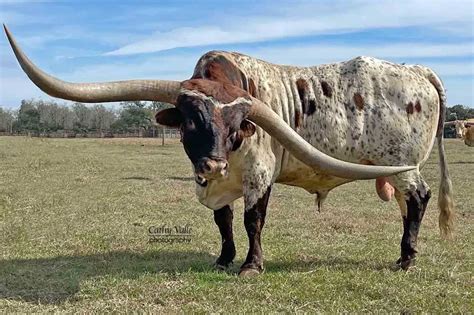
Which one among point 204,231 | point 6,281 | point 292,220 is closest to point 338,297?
point 6,281

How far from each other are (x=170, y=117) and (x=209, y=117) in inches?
21.7

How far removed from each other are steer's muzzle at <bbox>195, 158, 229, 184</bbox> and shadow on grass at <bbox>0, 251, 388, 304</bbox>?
1.61 meters

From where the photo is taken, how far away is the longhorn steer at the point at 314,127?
18.8ft

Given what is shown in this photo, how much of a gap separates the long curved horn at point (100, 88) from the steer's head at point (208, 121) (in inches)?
6.2

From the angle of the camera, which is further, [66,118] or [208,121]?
[66,118]

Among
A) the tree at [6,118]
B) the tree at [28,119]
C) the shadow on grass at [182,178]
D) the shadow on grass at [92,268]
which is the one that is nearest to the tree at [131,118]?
the tree at [28,119]

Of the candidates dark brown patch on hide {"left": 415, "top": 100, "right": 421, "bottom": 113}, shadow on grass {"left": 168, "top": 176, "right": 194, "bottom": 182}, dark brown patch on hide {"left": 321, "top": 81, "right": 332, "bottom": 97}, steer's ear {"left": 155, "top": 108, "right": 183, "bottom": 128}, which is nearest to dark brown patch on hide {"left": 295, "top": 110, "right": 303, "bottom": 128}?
dark brown patch on hide {"left": 321, "top": 81, "right": 332, "bottom": 97}

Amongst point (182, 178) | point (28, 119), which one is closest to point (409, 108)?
point (182, 178)

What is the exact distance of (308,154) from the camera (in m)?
5.71

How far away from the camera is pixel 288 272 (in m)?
6.51

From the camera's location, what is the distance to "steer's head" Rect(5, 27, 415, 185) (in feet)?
17.2

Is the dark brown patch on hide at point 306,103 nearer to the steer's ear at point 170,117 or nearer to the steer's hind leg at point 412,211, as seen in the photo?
the steer's hind leg at point 412,211

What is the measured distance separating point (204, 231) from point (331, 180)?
2993mm

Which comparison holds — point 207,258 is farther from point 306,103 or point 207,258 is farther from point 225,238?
point 306,103
